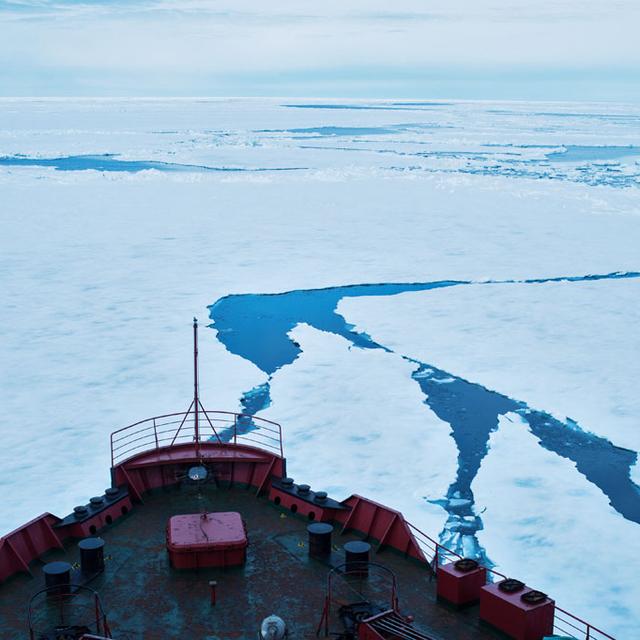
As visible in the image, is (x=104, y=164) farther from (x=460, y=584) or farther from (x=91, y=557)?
(x=460, y=584)

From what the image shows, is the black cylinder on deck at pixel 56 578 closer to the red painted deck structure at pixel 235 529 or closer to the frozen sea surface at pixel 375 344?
the red painted deck structure at pixel 235 529

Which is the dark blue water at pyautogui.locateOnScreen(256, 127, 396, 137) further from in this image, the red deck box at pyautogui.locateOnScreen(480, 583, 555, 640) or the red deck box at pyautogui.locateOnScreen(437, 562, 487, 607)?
the red deck box at pyautogui.locateOnScreen(480, 583, 555, 640)

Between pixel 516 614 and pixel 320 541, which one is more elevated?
pixel 516 614

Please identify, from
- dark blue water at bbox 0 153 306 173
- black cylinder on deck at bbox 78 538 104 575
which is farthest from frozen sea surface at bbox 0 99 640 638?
dark blue water at bbox 0 153 306 173

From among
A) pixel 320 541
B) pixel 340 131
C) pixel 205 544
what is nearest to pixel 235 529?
pixel 205 544

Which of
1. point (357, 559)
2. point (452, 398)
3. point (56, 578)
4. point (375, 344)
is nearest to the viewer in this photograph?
point (56, 578)

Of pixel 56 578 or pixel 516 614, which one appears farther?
pixel 56 578

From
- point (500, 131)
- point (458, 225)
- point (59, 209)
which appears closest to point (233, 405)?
point (458, 225)
